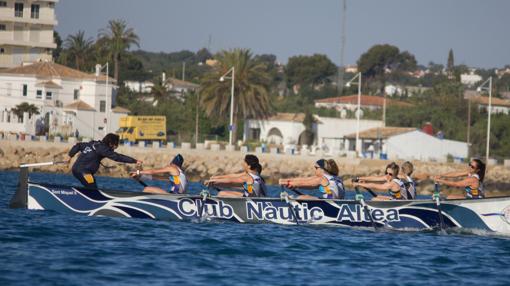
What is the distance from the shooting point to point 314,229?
78.7 ft

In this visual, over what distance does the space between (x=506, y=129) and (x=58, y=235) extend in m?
73.2

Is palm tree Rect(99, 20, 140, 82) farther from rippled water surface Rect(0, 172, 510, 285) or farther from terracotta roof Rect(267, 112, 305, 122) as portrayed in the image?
rippled water surface Rect(0, 172, 510, 285)

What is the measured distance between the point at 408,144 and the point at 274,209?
54.7 meters

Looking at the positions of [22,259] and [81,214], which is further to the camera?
[81,214]

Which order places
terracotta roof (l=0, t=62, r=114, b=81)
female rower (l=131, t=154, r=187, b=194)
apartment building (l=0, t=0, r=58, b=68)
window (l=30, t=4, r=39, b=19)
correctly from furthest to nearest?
window (l=30, t=4, r=39, b=19) < apartment building (l=0, t=0, r=58, b=68) < terracotta roof (l=0, t=62, r=114, b=81) < female rower (l=131, t=154, r=187, b=194)

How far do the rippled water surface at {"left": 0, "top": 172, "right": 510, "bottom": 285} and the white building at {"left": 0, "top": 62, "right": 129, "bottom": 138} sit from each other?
57.3 m

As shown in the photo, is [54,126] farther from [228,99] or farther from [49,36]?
[49,36]

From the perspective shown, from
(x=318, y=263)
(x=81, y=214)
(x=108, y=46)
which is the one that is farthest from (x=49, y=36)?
(x=318, y=263)

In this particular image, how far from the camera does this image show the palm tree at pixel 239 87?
3076 inches

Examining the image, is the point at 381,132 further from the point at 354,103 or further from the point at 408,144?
the point at 354,103

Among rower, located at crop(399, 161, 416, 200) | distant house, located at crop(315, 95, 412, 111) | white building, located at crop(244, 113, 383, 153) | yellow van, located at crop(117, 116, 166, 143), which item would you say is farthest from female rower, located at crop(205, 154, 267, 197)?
distant house, located at crop(315, 95, 412, 111)

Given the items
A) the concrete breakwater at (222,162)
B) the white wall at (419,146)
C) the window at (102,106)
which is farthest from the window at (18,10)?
the white wall at (419,146)

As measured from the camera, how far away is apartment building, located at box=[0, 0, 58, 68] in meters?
93.2

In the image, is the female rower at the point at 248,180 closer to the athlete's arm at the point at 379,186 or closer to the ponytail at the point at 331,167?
the ponytail at the point at 331,167
